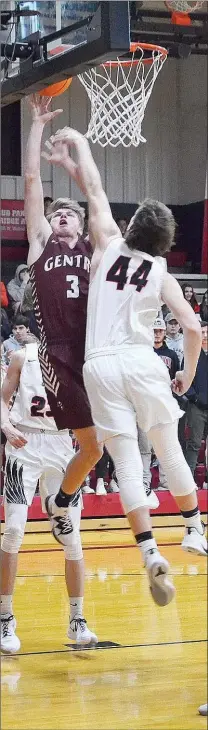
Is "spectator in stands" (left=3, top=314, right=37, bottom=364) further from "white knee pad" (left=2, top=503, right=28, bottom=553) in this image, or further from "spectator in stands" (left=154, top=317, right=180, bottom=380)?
"white knee pad" (left=2, top=503, right=28, bottom=553)

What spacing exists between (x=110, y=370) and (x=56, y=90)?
1.33 m

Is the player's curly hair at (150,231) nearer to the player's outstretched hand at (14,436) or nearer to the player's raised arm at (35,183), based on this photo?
the player's raised arm at (35,183)

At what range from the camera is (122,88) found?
6648 millimetres

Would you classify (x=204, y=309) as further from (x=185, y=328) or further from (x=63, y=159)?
(x=185, y=328)

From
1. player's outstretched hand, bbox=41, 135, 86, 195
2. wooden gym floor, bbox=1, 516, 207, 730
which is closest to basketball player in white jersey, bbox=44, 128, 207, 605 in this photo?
player's outstretched hand, bbox=41, 135, 86, 195

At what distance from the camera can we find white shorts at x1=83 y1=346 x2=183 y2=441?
4.49 m

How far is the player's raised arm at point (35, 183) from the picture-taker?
16.1 ft

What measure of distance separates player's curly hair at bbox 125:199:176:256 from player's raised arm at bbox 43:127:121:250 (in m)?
0.11

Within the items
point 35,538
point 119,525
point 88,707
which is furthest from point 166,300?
point 35,538

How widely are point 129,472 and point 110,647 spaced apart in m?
2.37

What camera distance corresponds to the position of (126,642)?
658 cm

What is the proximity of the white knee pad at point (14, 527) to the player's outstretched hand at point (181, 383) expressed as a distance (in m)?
1.89

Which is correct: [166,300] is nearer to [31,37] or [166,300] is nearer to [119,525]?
[31,37]

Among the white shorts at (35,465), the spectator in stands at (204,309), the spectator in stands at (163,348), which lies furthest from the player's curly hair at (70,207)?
the spectator in stands at (204,309)
